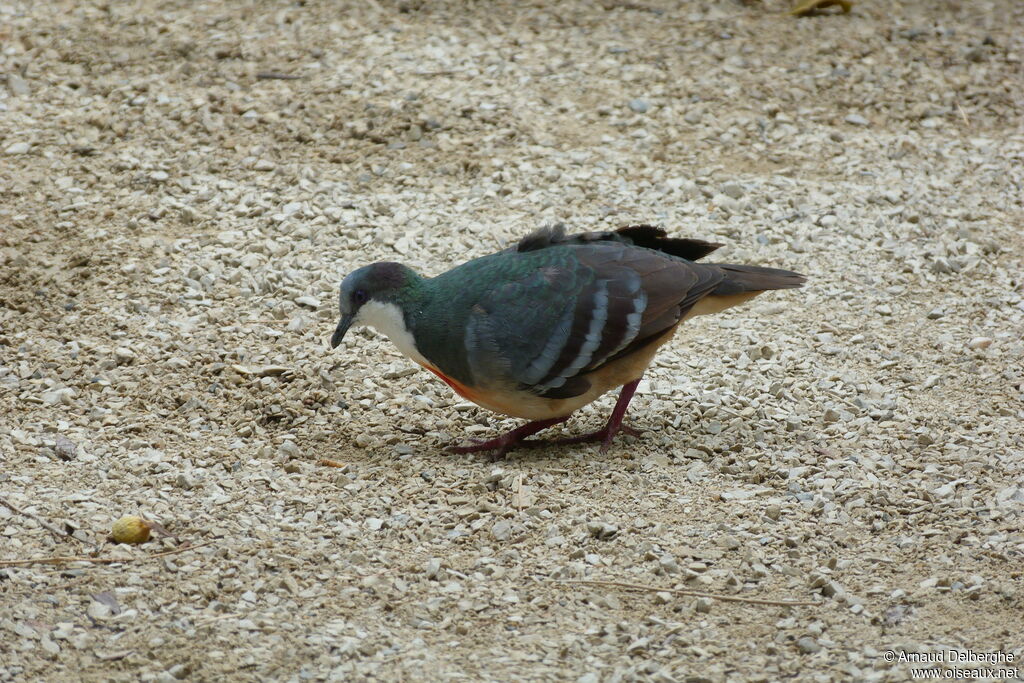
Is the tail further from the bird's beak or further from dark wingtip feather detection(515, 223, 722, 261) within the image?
the bird's beak

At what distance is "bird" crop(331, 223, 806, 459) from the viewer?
15.6ft

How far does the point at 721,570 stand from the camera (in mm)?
4094

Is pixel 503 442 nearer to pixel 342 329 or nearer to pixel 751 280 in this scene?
pixel 342 329

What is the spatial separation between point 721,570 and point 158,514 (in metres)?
2.18

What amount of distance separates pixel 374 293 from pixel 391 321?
147 mm

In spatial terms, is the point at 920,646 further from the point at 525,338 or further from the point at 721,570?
the point at 525,338

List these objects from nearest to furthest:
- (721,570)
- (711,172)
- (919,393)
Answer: (721,570) → (919,393) → (711,172)

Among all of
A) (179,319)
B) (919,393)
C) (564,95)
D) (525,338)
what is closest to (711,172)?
(564,95)

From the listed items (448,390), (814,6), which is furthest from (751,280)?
(814,6)

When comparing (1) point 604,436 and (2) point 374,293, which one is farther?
(1) point 604,436

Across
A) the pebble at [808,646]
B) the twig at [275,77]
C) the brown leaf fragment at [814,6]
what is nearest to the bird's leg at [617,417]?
the pebble at [808,646]

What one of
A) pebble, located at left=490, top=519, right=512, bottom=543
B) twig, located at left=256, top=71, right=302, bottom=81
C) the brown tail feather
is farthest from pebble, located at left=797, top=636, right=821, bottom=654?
twig, located at left=256, top=71, right=302, bottom=81

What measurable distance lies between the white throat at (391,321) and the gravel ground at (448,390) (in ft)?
1.55

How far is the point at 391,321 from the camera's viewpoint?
496 cm
